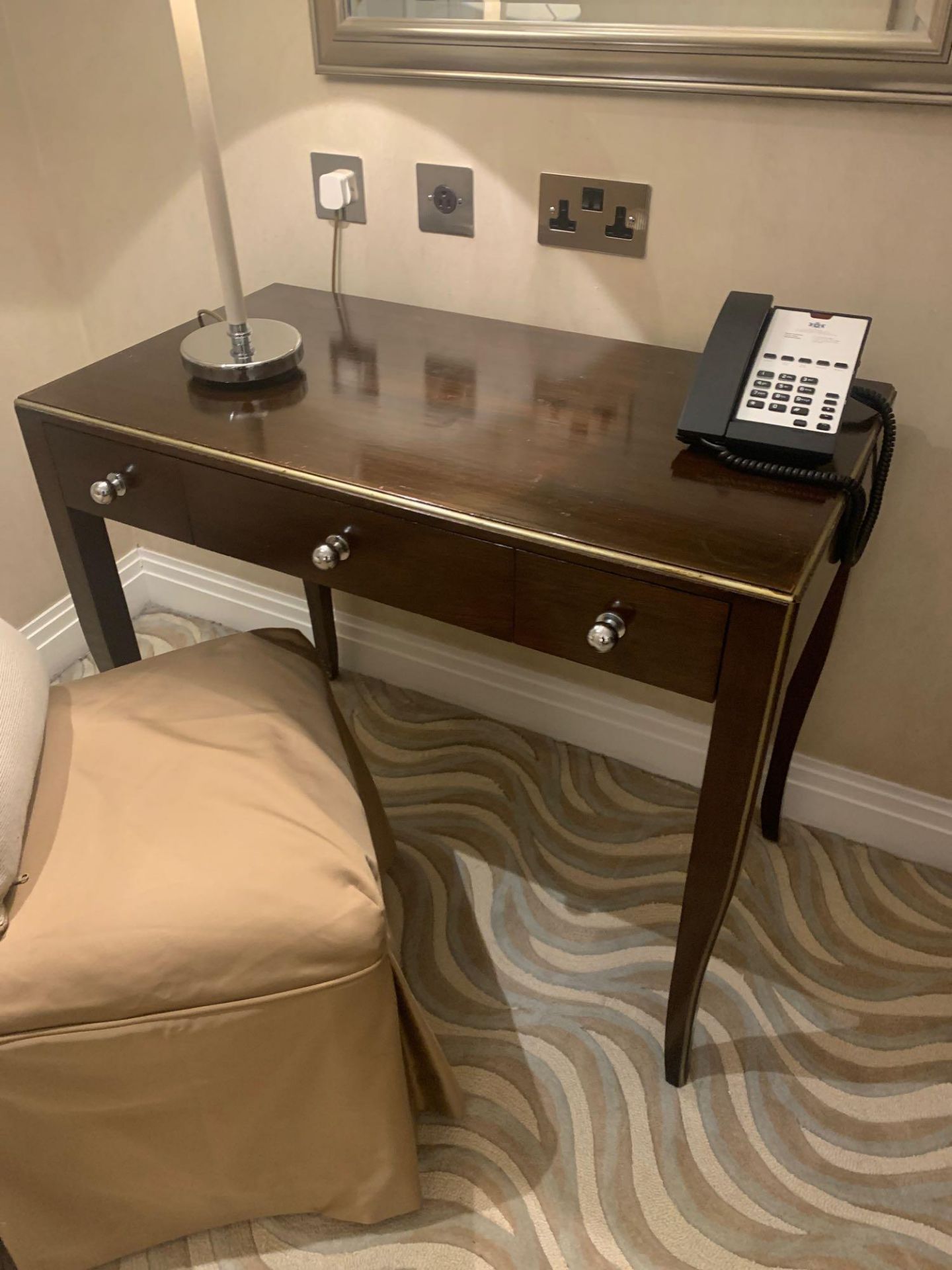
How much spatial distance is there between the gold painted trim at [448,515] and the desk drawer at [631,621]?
0.07ft

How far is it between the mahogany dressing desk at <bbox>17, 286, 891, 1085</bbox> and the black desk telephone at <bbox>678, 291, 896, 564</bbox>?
0.03m

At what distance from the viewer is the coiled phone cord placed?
975 millimetres

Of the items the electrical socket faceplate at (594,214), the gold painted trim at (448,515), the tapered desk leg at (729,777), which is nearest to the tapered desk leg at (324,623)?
the gold painted trim at (448,515)

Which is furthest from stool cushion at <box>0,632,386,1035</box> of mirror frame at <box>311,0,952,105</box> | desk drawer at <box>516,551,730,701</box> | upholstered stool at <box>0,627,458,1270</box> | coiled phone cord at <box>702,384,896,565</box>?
mirror frame at <box>311,0,952,105</box>

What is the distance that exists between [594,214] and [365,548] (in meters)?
0.61

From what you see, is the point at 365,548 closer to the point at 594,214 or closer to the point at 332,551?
the point at 332,551

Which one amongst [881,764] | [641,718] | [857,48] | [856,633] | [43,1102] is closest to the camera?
[43,1102]

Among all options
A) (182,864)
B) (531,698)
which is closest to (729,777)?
(182,864)

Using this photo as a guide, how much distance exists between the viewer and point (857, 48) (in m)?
1.06

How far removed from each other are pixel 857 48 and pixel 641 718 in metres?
1.03

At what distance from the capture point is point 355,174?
1416 millimetres

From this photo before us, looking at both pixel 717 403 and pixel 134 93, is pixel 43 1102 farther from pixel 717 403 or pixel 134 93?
pixel 134 93

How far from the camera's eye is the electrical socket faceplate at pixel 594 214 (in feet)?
4.14

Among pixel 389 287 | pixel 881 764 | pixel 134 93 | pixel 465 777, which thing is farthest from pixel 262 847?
pixel 134 93
